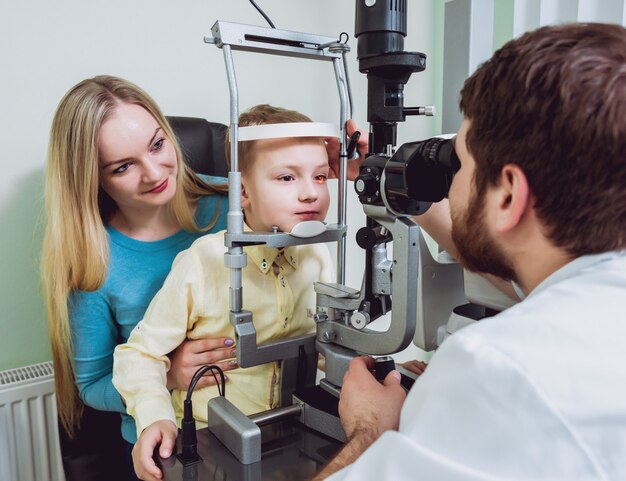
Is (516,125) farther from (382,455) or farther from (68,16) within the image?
(68,16)

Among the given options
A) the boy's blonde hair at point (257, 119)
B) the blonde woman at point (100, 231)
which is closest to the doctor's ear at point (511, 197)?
the boy's blonde hair at point (257, 119)

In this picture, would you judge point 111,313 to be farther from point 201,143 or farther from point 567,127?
point 567,127

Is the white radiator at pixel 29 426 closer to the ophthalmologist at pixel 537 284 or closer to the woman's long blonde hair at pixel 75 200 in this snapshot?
the woman's long blonde hair at pixel 75 200

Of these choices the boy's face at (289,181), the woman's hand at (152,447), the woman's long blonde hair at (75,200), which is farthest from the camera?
the woman's long blonde hair at (75,200)

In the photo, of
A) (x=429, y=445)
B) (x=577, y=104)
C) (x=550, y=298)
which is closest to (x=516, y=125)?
(x=577, y=104)

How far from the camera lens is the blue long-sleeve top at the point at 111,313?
127cm

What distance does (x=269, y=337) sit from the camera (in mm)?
1119

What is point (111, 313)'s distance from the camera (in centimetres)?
131

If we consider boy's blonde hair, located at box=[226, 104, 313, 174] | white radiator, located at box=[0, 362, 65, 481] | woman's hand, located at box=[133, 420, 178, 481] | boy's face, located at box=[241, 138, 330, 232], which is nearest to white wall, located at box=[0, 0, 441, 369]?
white radiator, located at box=[0, 362, 65, 481]

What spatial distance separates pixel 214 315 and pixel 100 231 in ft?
1.28

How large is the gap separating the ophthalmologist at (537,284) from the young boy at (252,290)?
0.40 m

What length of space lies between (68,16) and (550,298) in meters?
1.44

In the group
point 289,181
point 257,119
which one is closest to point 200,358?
point 289,181

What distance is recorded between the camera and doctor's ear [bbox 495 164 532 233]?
634 mm
